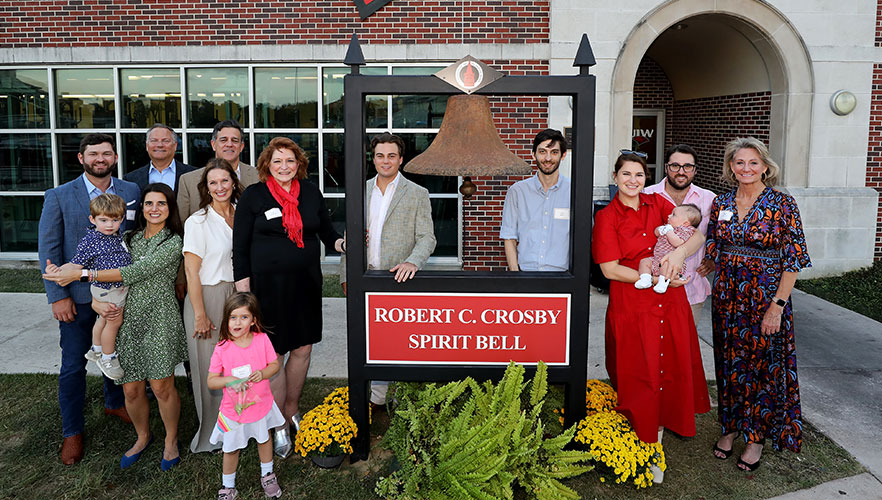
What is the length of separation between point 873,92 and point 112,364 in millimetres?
9818

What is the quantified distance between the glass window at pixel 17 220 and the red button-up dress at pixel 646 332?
9117 millimetres

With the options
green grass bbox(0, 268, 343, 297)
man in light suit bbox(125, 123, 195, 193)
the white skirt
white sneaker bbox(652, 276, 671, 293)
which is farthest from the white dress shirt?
green grass bbox(0, 268, 343, 297)

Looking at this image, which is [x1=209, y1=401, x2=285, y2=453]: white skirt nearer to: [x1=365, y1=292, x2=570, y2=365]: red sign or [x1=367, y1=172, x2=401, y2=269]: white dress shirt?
[x1=365, y1=292, x2=570, y2=365]: red sign

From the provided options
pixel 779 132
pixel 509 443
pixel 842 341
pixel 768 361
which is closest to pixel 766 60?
pixel 779 132

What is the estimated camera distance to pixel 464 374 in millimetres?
3705

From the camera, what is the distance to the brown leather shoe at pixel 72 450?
13.0 feet

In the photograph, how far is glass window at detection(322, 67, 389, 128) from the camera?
895 centimetres

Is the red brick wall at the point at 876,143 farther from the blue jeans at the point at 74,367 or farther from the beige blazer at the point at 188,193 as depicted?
the blue jeans at the point at 74,367

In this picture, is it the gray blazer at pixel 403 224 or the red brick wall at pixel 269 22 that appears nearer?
the gray blazer at pixel 403 224

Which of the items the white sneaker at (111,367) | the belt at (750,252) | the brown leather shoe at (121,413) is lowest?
the brown leather shoe at (121,413)

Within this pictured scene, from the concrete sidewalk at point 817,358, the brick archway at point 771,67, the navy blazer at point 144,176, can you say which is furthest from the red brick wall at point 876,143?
the navy blazer at point 144,176

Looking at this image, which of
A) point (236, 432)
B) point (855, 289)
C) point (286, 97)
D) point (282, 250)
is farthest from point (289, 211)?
point (855, 289)

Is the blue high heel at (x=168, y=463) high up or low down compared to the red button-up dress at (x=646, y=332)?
down

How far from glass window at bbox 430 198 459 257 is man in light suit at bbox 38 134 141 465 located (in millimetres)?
5464
